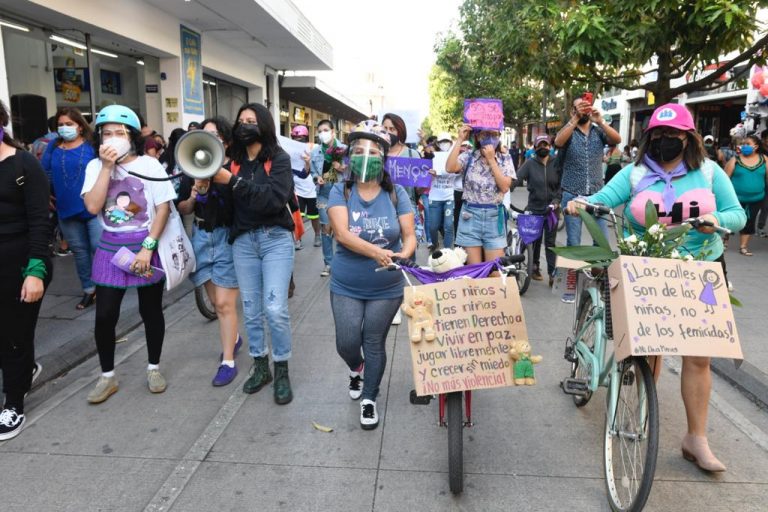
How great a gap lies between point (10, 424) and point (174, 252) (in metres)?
1.41

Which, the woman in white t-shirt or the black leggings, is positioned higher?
the woman in white t-shirt

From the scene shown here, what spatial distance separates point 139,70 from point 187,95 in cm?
99

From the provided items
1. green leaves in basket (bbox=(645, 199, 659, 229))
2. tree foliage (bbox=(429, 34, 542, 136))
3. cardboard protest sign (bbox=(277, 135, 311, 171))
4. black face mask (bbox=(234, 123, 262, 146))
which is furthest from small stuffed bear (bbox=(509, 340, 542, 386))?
tree foliage (bbox=(429, 34, 542, 136))

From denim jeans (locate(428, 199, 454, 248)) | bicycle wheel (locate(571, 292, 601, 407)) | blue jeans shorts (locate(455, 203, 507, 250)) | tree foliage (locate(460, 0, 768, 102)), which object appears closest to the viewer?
bicycle wheel (locate(571, 292, 601, 407))

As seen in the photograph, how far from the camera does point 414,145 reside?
8.85 m

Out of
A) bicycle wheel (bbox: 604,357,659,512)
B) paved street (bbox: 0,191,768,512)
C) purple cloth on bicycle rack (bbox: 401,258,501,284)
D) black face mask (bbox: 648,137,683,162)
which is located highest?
black face mask (bbox: 648,137,683,162)

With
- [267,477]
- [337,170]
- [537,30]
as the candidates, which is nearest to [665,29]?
[537,30]

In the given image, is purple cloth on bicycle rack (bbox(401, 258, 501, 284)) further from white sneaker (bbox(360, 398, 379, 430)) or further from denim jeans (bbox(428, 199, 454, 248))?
denim jeans (bbox(428, 199, 454, 248))

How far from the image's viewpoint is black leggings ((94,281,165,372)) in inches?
157

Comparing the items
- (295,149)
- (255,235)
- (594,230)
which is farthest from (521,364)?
(295,149)

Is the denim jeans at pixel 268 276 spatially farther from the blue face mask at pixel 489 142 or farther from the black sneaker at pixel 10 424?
the blue face mask at pixel 489 142

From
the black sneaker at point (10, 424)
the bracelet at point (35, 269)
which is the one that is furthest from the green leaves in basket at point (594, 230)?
the black sneaker at point (10, 424)

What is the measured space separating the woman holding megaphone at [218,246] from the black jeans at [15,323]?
1.05 m

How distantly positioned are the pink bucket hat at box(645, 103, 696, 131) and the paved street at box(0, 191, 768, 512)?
1.84 m
